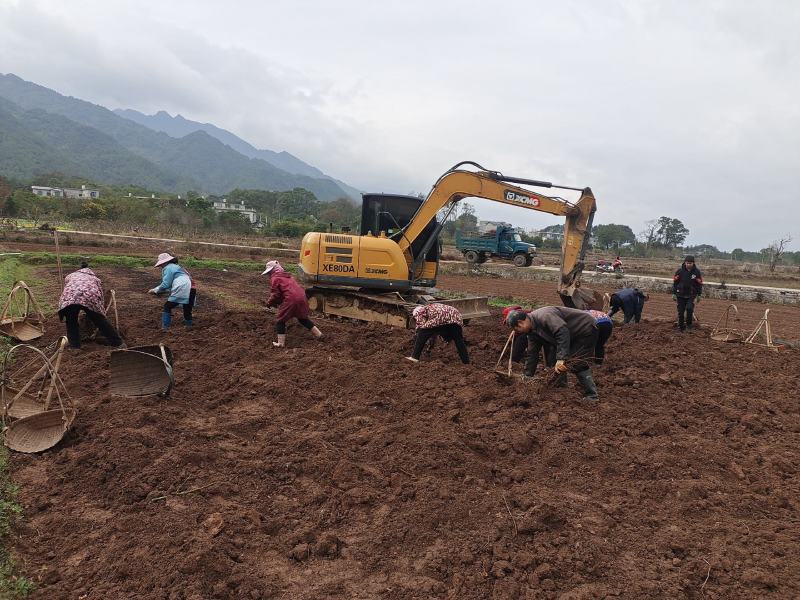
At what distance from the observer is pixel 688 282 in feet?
34.4

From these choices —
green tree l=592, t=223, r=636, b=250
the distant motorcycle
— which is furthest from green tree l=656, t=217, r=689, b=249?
the distant motorcycle

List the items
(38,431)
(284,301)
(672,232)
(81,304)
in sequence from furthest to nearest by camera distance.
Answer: (672,232) → (284,301) → (81,304) → (38,431)

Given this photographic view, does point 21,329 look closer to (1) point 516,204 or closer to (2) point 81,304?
(2) point 81,304

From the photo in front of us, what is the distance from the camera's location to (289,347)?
7625 millimetres

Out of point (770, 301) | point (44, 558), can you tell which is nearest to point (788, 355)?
point (44, 558)

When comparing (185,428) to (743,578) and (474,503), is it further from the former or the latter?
(743,578)

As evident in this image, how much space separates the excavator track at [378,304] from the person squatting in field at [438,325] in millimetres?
2271

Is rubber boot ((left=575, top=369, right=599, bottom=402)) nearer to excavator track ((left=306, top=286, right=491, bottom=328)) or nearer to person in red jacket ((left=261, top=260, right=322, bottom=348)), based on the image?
excavator track ((left=306, top=286, right=491, bottom=328))

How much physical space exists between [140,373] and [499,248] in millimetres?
24807

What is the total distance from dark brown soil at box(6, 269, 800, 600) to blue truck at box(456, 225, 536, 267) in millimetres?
21979

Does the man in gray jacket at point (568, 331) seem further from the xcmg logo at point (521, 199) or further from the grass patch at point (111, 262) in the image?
the grass patch at point (111, 262)

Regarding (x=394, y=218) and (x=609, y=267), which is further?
(x=609, y=267)

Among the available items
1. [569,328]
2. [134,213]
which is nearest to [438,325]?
[569,328]

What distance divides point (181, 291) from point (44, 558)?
5.39m
